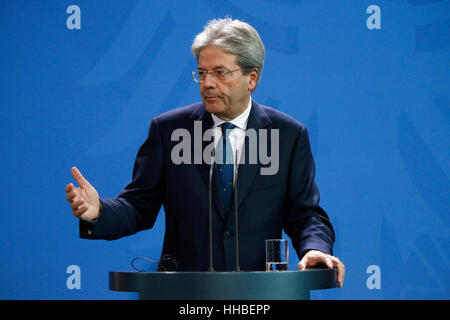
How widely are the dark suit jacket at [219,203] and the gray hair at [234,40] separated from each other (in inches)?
8.8

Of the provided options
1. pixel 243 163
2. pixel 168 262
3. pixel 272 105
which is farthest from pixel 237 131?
pixel 272 105

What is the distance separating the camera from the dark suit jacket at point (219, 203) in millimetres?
2312

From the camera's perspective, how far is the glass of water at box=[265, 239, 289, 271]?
2.05m

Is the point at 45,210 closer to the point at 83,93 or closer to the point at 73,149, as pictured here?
the point at 73,149

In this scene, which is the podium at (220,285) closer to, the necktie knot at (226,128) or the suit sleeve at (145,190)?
the suit sleeve at (145,190)

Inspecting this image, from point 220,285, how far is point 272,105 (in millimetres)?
2109

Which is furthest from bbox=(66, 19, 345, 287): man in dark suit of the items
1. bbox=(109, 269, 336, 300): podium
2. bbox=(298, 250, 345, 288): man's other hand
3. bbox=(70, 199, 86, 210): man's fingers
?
bbox=(109, 269, 336, 300): podium

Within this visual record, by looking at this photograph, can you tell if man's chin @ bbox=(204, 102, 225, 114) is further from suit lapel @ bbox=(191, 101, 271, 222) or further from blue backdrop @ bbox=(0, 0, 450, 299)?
blue backdrop @ bbox=(0, 0, 450, 299)

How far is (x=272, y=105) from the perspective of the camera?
3633 millimetres

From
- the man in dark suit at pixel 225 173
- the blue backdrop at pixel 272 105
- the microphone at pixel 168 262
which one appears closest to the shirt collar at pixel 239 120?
the man in dark suit at pixel 225 173

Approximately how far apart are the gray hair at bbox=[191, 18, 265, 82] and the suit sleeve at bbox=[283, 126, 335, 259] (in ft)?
1.27

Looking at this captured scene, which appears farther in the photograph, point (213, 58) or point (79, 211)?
point (213, 58)

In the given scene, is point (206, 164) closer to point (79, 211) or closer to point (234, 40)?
point (234, 40)

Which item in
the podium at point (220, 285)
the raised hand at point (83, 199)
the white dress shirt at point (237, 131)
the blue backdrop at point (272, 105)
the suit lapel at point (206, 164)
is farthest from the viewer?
the blue backdrop at point (272, 105)
